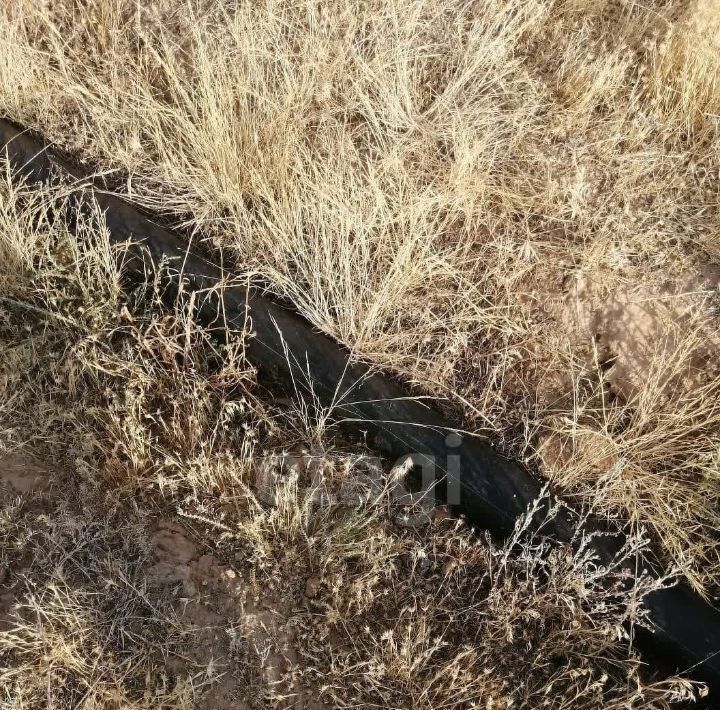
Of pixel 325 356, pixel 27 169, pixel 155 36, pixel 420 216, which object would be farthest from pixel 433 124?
pixel 27 169

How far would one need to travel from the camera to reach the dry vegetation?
2.51m

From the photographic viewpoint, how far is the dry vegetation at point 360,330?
251 cm

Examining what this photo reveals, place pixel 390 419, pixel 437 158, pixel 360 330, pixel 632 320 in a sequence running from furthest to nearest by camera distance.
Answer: pixel 437 158, pixel 632 320, pixel 360 330, pixel 390 419

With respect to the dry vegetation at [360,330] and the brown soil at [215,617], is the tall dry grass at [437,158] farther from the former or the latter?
the brown soil at [215,617]

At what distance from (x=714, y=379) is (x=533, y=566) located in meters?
1.24

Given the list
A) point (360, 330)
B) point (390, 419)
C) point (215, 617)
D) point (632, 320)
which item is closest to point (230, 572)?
point (215, 617)

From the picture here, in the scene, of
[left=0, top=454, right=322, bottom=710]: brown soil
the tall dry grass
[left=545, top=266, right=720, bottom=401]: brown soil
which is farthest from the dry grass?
[left=545, top=266, right=720, bottom=401]: brown soil

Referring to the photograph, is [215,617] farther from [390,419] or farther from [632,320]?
[632,320]

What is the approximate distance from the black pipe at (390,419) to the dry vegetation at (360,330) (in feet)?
0.33

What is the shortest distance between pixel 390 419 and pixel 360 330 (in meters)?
0.42

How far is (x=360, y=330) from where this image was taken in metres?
2.99

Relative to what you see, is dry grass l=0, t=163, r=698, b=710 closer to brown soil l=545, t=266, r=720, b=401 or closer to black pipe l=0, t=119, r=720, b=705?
black pipe l=0, t=119, r=720, b=705

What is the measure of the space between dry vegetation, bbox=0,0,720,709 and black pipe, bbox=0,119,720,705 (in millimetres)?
102

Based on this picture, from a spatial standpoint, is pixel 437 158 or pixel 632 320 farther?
pixel 437 158
